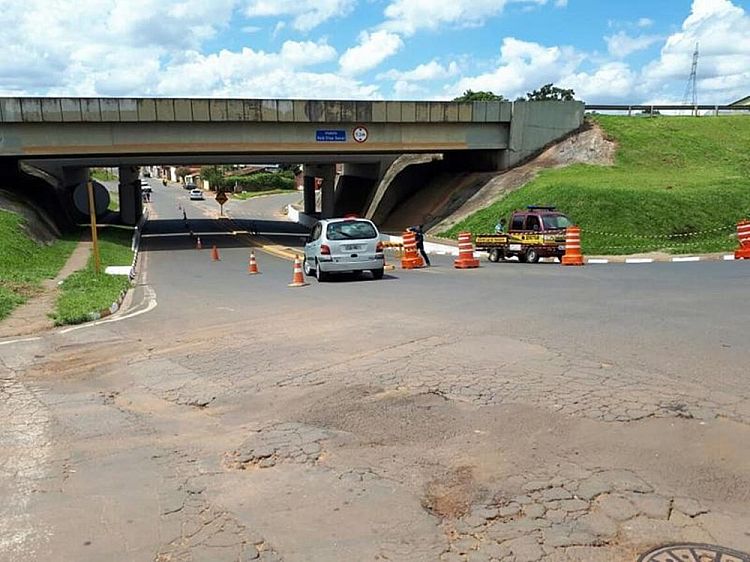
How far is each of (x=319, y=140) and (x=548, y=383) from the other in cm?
3042

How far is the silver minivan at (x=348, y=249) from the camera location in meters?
17.9

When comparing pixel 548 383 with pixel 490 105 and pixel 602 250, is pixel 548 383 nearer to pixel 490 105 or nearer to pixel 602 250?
pixel 602 250

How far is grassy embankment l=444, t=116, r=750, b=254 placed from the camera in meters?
26.2

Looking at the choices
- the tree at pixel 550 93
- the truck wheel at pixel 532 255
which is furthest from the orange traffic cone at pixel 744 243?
the tree at pixel 550 93

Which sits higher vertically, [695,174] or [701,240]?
[695,174]

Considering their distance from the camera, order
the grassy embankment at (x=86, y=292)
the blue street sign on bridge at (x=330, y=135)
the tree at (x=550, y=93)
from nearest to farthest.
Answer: the grassy embankment at (x=86, y=292)
the blue street sign on bridge at (x=330, y=135)
the tree at (x=550, y=93)

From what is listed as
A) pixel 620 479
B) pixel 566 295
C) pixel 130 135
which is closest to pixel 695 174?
pixel 566 295

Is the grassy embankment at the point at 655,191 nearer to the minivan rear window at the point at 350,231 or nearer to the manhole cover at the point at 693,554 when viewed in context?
the minivan rear window at the point at 350,231

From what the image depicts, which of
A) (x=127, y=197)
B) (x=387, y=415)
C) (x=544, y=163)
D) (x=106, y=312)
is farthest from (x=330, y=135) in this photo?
(x=387, y=415)

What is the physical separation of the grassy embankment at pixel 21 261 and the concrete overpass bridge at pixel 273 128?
17.2ft

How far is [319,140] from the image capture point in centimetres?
3528

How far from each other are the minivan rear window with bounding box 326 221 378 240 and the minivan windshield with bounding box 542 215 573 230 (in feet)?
23.8

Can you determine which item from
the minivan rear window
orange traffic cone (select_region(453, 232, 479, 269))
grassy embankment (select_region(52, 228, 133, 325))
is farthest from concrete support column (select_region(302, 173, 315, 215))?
the minivan rear window

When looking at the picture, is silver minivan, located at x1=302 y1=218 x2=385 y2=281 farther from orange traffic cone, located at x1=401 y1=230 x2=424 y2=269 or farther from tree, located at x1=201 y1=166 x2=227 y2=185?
tree, located at x1=201 y1=166 x2=227 y2=185
